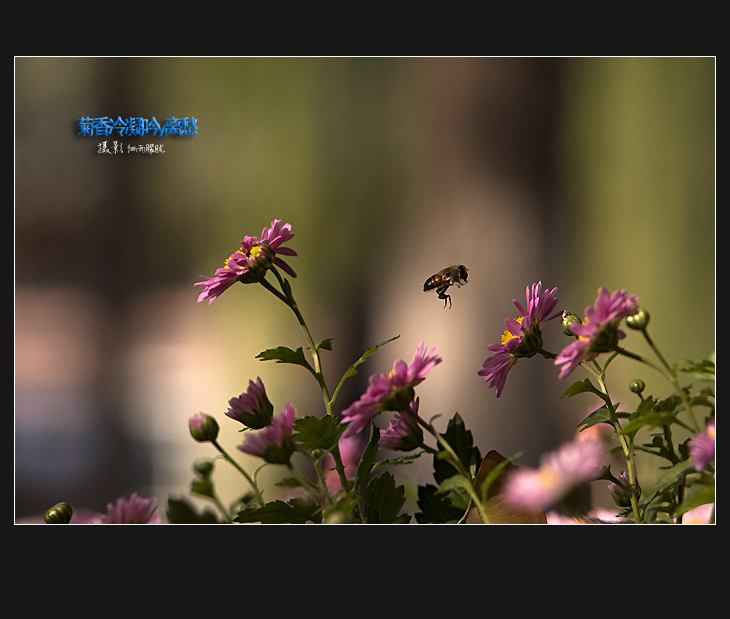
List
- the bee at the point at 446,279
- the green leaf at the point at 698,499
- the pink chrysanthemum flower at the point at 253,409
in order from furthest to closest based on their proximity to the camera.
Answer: the bee at the point at 446,279, the pink chrysanthemum flower at the point at 253,409, the green leaf at the point at 698,499

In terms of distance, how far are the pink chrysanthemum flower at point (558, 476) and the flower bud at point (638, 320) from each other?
0.26 ft

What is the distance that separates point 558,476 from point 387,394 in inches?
4.5

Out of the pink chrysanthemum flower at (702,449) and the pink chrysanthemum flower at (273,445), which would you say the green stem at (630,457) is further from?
the pink chrysanthemum flower at (273,445)

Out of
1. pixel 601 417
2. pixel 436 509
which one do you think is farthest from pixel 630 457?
pixel 436 509

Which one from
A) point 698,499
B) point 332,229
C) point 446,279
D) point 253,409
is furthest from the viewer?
point 332,229

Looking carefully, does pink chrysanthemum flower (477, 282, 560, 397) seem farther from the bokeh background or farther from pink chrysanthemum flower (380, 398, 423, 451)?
the bokeh background

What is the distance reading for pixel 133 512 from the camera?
66 centimetres

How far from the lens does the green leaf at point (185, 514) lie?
0.60m

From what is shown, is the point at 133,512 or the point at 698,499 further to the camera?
the point at 133,512

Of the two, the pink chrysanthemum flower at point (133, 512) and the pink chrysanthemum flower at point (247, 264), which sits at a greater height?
the pink chrysanthemum flower at point (247, 264)

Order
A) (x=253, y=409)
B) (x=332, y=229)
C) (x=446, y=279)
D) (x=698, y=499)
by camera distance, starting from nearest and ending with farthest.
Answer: (x=698, y=499) → (x=253, y=409) → (x=446, y=279) → (x=332, y=229)

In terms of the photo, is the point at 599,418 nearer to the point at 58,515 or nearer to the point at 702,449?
the point at 702,449

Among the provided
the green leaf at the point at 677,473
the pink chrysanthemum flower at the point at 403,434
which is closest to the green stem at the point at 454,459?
the pink chrysanthemum flower at the point at 403,434

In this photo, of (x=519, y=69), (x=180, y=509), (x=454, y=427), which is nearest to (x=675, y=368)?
(x=454, y=427)
